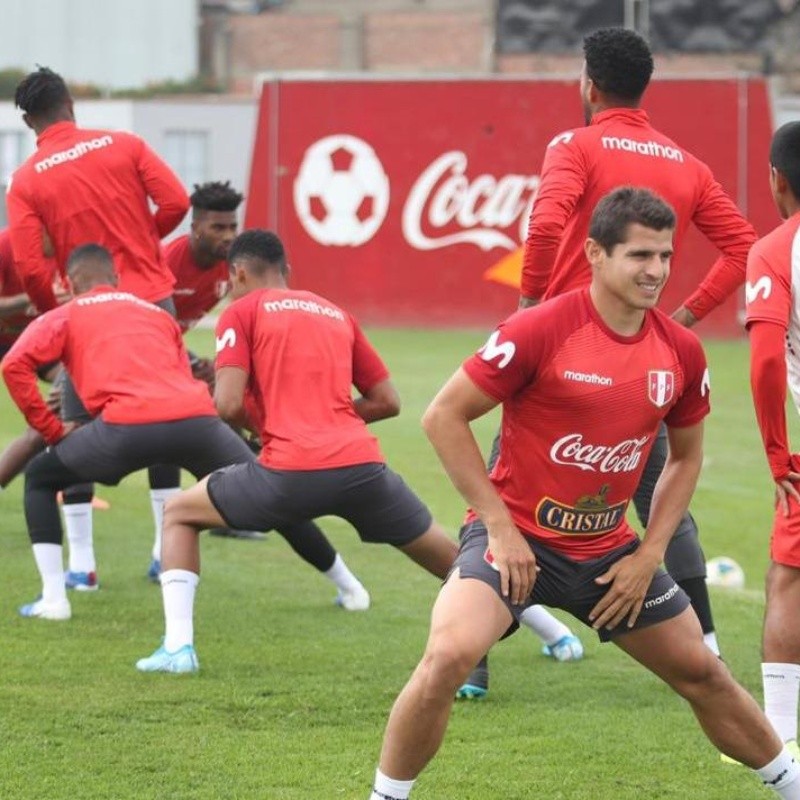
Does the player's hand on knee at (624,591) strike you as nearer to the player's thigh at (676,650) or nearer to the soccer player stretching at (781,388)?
the player's thigh at (676,650)

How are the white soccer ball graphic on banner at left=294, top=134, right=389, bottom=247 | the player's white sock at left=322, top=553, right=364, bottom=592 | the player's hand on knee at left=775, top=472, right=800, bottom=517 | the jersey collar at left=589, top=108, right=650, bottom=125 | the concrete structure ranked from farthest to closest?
the concrete structure
the white soccer ball graphic on banner at left=294, top=134, right=389, bottom=247
the player's white sock at left=322, top=553, right=364, bottom=592
the jersey collar at left=589, top=108, right=650, bottom=125
the player's hand on knee at left=775, top=472, right=800, bottom=517

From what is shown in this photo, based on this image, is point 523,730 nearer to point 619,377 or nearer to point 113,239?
point 619,377

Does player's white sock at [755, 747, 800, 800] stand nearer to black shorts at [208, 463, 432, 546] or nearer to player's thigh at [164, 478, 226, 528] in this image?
black shorts at [208, 463, 432, 546]

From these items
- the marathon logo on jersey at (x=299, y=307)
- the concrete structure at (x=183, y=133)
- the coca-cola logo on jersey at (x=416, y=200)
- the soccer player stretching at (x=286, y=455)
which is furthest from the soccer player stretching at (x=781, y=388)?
the concrete structure at (x=183, y=133)

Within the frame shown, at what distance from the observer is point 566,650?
26.5 ft

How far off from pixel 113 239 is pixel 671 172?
350 cm

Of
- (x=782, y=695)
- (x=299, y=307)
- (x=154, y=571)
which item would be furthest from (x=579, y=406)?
(x=154, y=571)

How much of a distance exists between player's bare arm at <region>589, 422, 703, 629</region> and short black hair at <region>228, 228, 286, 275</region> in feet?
8.53

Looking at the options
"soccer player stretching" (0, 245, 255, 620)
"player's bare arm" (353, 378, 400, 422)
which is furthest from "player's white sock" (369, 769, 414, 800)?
"soccer player stretching" (0, 245, 255, 620)

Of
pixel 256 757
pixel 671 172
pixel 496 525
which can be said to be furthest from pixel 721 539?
pixel 496 525

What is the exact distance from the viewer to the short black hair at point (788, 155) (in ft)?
20.4

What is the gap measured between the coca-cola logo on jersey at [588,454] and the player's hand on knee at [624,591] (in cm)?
29

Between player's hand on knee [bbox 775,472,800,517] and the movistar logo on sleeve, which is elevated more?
the movistar logo on sleeve

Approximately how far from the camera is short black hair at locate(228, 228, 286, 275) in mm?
7758
